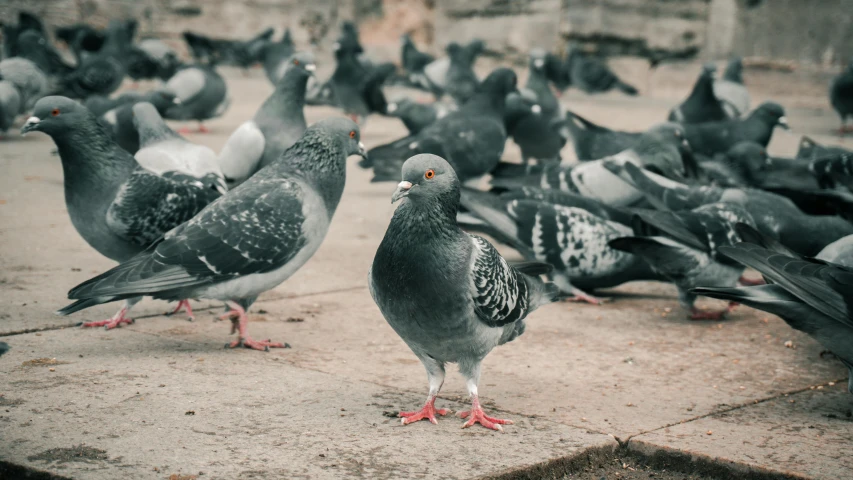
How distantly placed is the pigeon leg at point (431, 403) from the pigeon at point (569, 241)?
6.48ft

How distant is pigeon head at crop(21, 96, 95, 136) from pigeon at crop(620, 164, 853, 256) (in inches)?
126

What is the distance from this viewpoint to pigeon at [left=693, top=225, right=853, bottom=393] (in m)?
3.37

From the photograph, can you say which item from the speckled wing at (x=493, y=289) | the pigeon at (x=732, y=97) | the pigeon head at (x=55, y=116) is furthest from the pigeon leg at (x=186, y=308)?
the pigeon at (x=732, y=97)

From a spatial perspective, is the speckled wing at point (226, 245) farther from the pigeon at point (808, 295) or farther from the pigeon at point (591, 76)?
the pigeon at point (591, 76)

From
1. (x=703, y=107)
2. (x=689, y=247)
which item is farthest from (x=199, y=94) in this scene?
(x=689, y=247)

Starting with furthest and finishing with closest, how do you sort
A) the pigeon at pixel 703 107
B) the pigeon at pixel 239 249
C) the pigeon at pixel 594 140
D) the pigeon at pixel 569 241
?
1. the pigeon at pixel 703 107
2. the pigeon at pixel 594 140
3. the pigeon at pixel 569 241
4. the pigeon at pixel 239 249

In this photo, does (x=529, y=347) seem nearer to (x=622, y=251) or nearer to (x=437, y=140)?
(x=622, y=251)

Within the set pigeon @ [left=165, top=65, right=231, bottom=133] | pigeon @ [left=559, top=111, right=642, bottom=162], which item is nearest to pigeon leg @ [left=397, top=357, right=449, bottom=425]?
pigeon @ [left=559, top=111, right=642, bottom=162]

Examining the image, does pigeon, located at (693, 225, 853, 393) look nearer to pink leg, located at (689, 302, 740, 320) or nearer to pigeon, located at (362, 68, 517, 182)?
pink leg, located at (689, 302, 740, 320)

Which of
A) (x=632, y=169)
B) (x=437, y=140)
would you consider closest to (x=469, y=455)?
(x=632, y=169)

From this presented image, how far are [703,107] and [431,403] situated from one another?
798cm

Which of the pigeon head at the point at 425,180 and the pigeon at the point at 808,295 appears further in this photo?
the pigeon at the point at 808,295

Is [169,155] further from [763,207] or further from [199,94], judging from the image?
[199,94]

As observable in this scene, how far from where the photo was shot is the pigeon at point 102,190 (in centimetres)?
439
